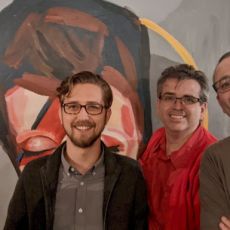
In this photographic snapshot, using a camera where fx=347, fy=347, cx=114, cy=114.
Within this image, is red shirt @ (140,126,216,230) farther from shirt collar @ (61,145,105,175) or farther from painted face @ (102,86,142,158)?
shirt collar @ (61,145,105,175)

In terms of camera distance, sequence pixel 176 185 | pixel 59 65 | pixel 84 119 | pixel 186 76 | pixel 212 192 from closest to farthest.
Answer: pixel 212 192
pixel 84 119
pixel 176 185
pixel 186 76
pixel 59 65

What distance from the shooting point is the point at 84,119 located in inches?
51.8

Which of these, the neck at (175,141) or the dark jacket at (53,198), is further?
the neck at (175,141)

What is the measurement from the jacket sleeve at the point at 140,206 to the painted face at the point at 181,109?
0.27 metres

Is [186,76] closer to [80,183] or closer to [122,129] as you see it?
[122,129]

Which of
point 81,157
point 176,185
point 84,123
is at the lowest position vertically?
point 176,185

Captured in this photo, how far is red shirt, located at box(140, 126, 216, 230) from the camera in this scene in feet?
4.61

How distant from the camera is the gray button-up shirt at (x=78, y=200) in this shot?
1.32 metres

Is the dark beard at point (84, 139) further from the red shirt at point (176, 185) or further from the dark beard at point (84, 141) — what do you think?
the red shirt at point (176, 185)

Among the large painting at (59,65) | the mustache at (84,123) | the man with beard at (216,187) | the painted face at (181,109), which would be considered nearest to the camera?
the man with beard at (216,187)

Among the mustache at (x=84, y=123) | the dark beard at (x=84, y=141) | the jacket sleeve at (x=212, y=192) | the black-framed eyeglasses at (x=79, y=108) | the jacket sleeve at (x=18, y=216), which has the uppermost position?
the black-framed eyeglasses at (x=79, y=108)

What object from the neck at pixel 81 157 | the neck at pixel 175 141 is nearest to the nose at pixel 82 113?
the neck at pixel 81 157

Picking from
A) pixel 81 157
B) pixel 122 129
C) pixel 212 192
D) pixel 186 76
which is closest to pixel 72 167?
pixel 81 157

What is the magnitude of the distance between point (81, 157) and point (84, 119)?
0.17 m
